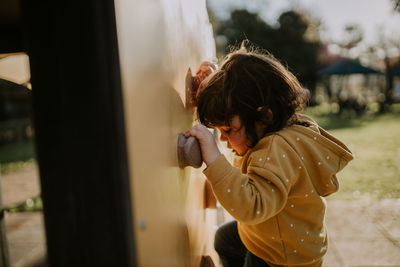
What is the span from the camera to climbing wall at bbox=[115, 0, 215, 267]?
0.64 metres

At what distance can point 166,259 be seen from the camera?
85cm

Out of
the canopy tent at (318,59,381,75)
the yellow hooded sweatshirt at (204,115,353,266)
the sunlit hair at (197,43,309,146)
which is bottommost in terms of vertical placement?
the yellow hooded sweatshirt at (204,115,353,266)

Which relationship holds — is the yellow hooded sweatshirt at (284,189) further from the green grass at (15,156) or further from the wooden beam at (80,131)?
the green grass at (15,156)

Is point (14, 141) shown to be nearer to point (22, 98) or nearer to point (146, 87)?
point (22, 98)

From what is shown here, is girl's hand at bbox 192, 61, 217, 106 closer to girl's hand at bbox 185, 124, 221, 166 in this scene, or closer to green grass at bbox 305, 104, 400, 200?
girl's hand at bbox 185, 124, 221, 166

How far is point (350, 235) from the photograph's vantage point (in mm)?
3211

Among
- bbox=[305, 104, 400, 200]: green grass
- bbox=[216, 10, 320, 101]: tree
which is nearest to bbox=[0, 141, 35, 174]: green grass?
bbox=[305, 104, 400, 200]: green grass

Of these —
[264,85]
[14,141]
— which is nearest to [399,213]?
[264,85]

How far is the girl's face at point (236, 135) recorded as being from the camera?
1291 millimetres

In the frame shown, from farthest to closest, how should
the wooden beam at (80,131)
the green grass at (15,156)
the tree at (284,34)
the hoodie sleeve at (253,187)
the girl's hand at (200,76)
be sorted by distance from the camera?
1. the tree at (284,34)
2. the green grass at (15,156)
3. the girl's hand at (200,76)
4. the hoodie sleeve at (253,187)
5. the wooden beam at (80,131)

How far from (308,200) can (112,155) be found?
1.01 meters

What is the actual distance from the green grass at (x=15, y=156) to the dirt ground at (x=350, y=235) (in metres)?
4.46

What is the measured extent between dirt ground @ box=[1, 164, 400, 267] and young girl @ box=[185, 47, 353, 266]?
1.58 m

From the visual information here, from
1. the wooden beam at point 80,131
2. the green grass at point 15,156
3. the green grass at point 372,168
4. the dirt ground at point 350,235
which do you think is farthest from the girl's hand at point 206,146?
the green grass at point 15,156
